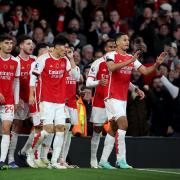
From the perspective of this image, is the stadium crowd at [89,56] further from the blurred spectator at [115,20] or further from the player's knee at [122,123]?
the player's knee at [122,123]

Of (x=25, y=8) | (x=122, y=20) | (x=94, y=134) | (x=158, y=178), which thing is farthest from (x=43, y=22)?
(x=158, y=178)

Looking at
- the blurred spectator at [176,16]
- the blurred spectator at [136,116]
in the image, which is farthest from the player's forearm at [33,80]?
the blurred spectator at [176,16]

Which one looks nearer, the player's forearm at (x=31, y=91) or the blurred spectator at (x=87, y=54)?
the player's forearm at (x=31, y=91)

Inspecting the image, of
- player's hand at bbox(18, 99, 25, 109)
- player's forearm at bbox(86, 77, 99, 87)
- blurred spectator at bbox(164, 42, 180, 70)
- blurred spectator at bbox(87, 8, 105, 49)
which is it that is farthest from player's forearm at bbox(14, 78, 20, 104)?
blurred spectator at bbox(164, 42, 180, 70)

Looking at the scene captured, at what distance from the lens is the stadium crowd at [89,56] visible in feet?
52.1

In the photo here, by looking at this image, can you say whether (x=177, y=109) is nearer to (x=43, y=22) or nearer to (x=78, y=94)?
(x=78, y=94)

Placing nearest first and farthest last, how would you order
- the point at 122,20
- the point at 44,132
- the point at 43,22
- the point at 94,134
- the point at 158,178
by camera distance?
the point at 158,178 → the point at 44,132 → the point at 94,134 → the point at 43,22 → the point at 122,20

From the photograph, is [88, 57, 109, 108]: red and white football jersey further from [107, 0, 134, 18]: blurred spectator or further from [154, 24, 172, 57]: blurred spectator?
[107, 0, 134, 18]: blurred spectator

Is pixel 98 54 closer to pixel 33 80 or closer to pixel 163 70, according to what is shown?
pixel 163 70

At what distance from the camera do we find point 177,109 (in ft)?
63.3

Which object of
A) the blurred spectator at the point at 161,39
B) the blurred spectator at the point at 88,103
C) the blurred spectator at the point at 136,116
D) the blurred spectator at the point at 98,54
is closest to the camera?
the blurred spectator at the point at 88,103

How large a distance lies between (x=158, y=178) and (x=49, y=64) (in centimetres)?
314

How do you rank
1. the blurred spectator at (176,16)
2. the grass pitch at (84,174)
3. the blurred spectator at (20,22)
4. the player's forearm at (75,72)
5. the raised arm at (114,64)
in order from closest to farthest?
the grass pitch at (84,174) < the raised arm at (114,64) < the player's forearm at (75,72) < the blurred spectator at (20,22) < the blurred spectator at (176,16)

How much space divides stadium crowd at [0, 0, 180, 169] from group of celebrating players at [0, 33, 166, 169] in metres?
0.02
